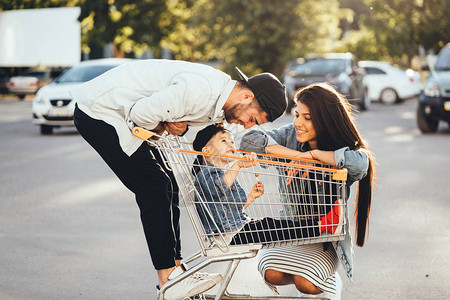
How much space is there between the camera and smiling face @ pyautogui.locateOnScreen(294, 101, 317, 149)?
397 cm

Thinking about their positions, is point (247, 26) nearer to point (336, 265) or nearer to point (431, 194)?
point (431, 194)

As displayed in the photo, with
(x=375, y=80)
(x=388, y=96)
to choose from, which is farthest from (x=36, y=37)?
(x=388, y=96)

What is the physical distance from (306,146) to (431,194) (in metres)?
Result: 4.87

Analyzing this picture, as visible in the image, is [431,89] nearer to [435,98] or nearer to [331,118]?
[435,98]

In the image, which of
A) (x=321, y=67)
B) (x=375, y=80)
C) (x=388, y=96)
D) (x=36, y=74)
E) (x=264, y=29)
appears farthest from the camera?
(x=36, y=74)

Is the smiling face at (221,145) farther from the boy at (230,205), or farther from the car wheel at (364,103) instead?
the car wheel at (364,103)

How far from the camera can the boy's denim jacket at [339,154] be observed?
12.3 ft

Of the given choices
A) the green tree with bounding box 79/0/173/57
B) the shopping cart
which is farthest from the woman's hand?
the green tree with bounding box 79/0/173/57

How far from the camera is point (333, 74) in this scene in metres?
21.5

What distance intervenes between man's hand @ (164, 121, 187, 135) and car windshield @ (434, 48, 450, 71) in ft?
41.3

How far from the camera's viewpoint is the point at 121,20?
37031mm

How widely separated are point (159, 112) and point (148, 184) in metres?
0.51

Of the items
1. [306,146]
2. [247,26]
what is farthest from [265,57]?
[306,146]

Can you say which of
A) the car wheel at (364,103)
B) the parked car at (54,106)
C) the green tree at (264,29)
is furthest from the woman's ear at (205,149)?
the green tree at (264,29)
